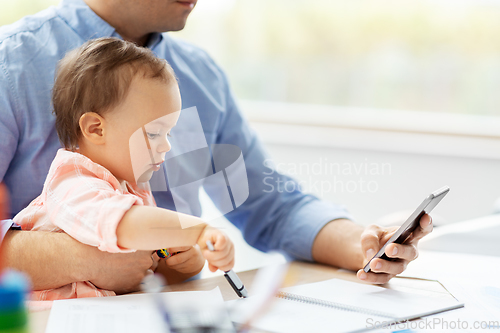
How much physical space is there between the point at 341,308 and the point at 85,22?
73 cm

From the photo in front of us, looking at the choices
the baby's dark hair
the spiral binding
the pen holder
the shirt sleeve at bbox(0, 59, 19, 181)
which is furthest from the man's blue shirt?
the pen holder

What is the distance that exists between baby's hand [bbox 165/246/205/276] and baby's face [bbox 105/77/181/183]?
14 centimetres

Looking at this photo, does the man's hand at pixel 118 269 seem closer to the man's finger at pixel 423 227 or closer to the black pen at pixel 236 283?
the black pen at pixel 236 283

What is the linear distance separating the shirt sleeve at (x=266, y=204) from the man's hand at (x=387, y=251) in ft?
0.59

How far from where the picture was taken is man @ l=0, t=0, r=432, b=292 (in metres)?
0.68

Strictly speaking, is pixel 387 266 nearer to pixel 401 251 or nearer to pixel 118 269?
pixel 401 251

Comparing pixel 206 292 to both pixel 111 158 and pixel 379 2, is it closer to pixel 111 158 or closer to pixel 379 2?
pixel 111 158

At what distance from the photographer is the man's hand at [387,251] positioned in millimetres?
747

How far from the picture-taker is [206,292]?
0.71m

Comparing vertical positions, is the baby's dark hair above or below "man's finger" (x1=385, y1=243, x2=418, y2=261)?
above

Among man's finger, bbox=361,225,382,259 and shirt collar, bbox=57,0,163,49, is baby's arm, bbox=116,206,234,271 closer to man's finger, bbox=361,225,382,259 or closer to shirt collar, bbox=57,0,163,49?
man's finger, bbox=361,225,382,259

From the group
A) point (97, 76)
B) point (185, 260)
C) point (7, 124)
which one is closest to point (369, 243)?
point (185, 260)

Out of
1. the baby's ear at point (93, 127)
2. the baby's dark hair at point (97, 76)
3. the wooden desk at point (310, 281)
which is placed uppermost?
the baby's dark hair at point (97, 76)

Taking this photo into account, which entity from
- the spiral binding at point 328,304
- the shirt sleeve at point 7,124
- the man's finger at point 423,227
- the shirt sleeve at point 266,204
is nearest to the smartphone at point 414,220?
the man's finger at point 423,227
